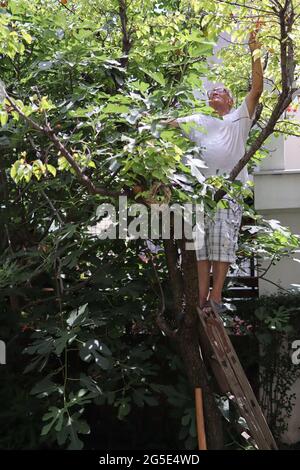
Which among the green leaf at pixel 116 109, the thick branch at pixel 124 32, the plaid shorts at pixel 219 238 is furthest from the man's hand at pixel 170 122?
the thick branch at pixel 124 32

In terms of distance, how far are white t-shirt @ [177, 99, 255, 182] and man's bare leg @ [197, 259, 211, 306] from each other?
624 millimetres

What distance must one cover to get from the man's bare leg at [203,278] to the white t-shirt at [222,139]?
0.62 m

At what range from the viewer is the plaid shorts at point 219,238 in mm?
3818

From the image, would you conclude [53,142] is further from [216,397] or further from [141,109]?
[216,397]

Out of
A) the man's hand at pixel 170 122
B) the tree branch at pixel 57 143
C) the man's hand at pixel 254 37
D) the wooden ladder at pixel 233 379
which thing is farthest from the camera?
the wooden ladder at pixel 233 379

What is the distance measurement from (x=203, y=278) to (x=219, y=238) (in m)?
0.32

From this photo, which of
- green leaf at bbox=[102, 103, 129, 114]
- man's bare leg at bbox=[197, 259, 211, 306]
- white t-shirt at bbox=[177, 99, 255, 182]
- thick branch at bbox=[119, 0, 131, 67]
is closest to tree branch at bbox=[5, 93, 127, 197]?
green leaf at bbox=[102, 103, 129, 114]

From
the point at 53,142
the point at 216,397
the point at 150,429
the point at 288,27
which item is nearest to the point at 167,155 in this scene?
the point at 53,142

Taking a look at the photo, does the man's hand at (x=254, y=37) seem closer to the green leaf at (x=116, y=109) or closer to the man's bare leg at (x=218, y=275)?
the green leaf at (x=116, y=109)

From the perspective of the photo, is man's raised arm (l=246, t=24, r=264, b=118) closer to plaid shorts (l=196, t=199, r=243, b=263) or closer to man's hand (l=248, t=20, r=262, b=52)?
man's hand (l=248, t=20, r=262, b=52)

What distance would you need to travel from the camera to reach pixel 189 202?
3.47 m

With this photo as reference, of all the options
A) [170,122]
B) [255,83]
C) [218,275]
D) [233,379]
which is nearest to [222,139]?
[255,83]

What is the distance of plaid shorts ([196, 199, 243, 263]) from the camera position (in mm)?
3818

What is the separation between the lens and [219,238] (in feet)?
12.5
